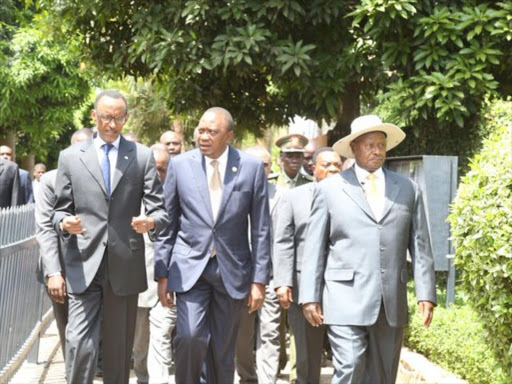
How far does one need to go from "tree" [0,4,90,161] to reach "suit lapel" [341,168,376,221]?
66.1 feet

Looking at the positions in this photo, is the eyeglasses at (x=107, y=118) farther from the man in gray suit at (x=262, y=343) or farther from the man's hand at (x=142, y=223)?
the man in gray suit at (x=262, y=343)

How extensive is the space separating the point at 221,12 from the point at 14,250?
5.08 metres

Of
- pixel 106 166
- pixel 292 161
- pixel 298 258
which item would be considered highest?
pixel 292 161

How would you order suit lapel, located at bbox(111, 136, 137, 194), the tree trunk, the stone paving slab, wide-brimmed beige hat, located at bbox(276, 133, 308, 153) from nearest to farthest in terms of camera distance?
suit lapel, located at bbox(111, 136, 137, 194) → the stone paving slab → wide-brimmed beige hat, located at bbox(276, 133, 308, 153) → the tree trunk

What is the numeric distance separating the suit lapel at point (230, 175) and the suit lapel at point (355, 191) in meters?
0.82

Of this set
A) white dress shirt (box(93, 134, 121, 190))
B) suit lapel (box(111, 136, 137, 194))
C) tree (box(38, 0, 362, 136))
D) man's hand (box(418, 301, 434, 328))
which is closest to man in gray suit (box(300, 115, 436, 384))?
man's hand (box(418, 301, 434, 328))

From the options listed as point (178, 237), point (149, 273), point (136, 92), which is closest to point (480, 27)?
point (149, 273)

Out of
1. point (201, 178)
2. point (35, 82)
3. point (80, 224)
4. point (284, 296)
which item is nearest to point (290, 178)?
point (284, 296)

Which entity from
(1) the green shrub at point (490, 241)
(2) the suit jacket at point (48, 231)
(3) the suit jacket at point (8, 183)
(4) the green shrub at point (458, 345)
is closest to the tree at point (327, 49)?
(3) the suit jacket at point (8, 183)

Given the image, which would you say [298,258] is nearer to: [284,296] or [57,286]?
[284,296]

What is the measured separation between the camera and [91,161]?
22.7 feet

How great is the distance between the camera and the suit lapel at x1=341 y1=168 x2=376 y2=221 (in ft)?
21.5

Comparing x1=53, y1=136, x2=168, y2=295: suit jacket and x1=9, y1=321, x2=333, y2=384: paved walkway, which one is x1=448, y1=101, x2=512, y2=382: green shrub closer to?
x1=53, y1=136, x2=168, y2=295: suit jacket

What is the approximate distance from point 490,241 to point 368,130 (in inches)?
42.4
